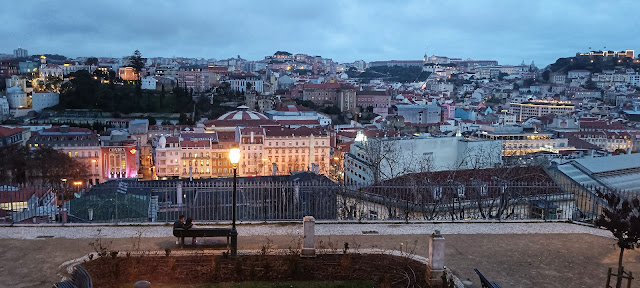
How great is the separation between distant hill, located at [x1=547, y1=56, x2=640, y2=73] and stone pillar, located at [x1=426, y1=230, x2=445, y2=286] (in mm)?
122463

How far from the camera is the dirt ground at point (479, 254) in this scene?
777 centimetres

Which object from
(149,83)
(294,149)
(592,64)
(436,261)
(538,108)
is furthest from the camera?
(592,64)

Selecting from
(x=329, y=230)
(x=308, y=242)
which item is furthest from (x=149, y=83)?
Answer: (x=308, y=242)

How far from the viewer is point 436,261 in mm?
7523

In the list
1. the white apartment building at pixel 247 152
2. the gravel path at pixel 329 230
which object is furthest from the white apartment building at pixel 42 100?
the gravel path at pixel 329 230

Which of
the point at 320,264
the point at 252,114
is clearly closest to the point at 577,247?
the point at 320,264

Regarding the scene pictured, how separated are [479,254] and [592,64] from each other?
125021 millimetres

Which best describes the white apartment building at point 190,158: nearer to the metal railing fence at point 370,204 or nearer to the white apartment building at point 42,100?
the metal railing fence at point 370,204

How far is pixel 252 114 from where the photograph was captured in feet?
185

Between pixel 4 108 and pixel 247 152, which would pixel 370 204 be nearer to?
pixel 247 152

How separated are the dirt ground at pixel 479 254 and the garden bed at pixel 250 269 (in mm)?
689

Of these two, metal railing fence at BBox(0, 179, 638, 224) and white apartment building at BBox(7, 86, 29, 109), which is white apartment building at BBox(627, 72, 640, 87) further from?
white apartment building at BBox(7, 86, 29, 109)

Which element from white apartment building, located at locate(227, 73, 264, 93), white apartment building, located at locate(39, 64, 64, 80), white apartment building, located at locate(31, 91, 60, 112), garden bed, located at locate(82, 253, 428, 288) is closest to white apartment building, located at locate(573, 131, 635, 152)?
white apartment building, located at locate(227, 73, 264, 93)

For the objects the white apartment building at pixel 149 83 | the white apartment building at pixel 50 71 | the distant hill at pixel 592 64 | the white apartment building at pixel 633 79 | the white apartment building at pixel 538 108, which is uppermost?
the distant hill at pixel 592 64
